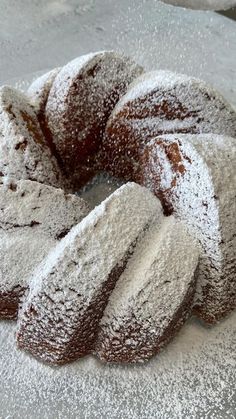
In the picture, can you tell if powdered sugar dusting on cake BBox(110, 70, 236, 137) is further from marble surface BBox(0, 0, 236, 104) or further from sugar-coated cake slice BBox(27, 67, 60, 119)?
marble surface BBox(0, 0, 236, 104)

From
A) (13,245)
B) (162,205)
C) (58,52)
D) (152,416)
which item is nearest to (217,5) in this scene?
(58,52)

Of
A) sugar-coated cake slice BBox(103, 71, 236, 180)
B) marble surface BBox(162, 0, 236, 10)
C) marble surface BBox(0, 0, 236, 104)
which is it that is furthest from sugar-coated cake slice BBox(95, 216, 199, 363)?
marble surface BBox(162, 0, 236, 10)

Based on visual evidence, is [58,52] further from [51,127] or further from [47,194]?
[47,194]

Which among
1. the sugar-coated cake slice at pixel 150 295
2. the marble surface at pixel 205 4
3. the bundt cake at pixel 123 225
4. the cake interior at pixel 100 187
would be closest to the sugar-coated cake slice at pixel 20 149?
the bundt cake at pixel 123 225

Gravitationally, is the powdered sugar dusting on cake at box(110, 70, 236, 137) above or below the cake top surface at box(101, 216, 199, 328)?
above

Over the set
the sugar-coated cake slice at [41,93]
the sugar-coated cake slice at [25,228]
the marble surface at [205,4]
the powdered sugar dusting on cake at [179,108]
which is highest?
the powdered sugar dusting on cake at [179,108]

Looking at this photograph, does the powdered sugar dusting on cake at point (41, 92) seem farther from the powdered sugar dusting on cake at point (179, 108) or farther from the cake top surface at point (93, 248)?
the cake top surface at point (93, 248)

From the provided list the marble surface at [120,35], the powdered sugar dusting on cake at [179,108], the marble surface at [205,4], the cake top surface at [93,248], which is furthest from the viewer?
the marble surface at [205,4]

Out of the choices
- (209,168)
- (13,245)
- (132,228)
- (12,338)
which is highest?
(209,168)
